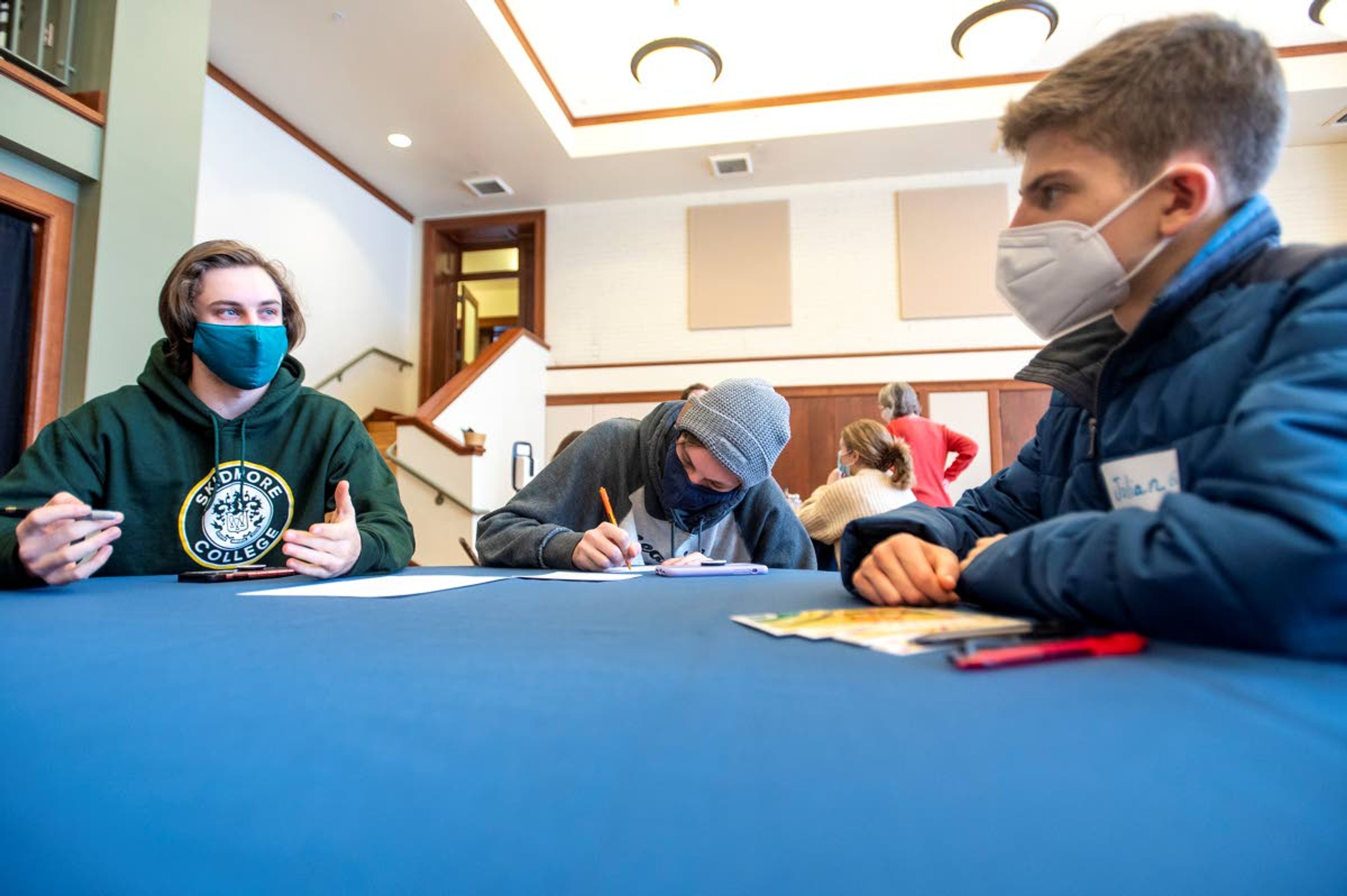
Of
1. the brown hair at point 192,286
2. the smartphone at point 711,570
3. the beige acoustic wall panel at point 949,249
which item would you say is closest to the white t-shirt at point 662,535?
the smartphone at point 711,570

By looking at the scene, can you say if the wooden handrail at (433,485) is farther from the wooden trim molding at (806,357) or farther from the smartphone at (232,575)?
the smartphone at (232,575)

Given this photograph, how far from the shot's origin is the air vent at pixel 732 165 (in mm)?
6602

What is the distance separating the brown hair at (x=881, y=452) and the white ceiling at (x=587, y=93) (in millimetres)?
3410

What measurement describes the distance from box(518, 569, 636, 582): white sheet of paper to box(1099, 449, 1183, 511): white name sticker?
0.70m

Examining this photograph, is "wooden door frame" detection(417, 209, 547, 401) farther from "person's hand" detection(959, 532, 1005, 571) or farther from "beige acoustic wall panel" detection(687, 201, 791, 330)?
"person's hand" detection(959, 532, 1005, 571)

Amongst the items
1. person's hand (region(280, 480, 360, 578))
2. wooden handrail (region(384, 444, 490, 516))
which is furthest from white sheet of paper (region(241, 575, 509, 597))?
wooden handrail (region(384, 444, 490, 516))

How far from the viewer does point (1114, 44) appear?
2.64 ft

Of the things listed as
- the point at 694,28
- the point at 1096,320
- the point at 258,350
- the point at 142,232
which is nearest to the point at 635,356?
the point at 694,28

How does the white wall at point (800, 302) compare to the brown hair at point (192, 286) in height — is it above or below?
above

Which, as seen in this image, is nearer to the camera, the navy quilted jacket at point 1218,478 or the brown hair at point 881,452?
the navy quilted jacket at point 1218,478

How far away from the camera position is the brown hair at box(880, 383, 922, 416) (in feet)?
14.8

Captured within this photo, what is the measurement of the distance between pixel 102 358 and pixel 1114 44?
10.2 ft

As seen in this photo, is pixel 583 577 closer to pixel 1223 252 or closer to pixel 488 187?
pixel 1223 252

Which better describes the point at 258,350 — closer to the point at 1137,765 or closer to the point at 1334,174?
the point at 1137,765
